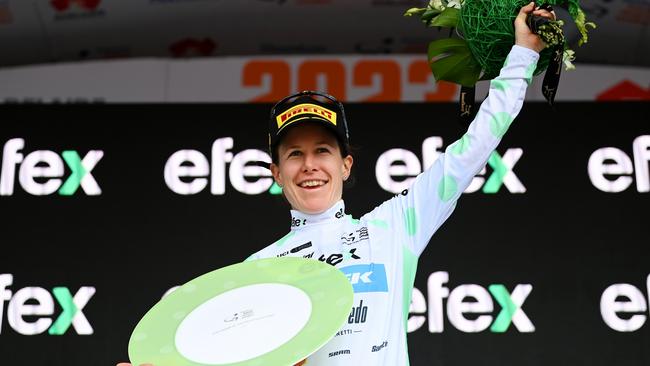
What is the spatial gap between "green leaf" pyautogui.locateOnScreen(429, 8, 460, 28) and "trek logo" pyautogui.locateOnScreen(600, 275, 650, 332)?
2322 mm

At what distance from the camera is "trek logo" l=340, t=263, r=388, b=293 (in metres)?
1.86

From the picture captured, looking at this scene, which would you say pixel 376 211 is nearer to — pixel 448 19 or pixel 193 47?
pixel 448 19

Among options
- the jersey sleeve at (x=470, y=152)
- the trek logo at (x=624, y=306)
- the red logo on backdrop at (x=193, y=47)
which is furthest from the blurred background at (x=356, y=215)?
the jersey sleeve at (x=470, y=152)

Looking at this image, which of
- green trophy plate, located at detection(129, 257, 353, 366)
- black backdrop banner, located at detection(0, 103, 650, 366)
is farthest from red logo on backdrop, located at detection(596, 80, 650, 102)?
green trophy plate, located at detection(129, 257, 353, 366)

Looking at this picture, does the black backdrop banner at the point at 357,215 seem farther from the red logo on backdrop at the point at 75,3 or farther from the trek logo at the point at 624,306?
the red logo on backdrop at the point at 75,3

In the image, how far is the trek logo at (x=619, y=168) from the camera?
4270 millimetres

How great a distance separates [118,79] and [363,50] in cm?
121

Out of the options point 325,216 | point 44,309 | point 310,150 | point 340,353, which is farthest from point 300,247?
point 44,309

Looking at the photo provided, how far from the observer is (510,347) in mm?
4082

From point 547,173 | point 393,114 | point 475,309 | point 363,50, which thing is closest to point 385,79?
point 363,50

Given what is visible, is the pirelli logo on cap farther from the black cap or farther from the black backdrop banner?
the black backdrop banner

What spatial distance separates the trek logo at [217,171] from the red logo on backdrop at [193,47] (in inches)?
43.3

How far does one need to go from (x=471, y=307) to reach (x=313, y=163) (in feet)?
7.48

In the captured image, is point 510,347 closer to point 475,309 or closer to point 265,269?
point 475,309
